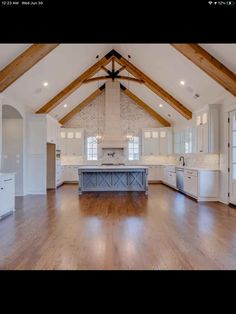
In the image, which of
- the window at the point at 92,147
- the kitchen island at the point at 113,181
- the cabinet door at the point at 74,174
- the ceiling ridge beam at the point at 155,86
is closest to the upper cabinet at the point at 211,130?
the ceiling ridge beam at the point at 155,86

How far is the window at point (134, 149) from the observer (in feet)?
39.3

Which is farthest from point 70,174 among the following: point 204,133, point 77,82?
point 204,133

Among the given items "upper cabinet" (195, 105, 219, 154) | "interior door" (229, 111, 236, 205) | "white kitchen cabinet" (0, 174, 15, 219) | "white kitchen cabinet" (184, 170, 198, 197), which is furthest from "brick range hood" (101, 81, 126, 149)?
"white kitchen cabinet" (0, 174, 15, 219)

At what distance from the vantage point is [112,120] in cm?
1097

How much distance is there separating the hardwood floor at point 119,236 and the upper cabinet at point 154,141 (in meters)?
5.10

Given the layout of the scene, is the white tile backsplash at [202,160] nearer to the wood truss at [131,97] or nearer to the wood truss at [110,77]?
the wood truss at [110,77]

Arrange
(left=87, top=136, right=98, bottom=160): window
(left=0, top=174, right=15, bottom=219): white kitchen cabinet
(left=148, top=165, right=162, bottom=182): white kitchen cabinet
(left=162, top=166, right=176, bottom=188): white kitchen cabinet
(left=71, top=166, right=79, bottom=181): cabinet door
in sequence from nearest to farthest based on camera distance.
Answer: (left=0, top=174, right=15, bottom=219): white kitchen cabinet < (left=162, top=166, right=176, bottom=188): white kitchen cabinet < (left=71, top=166, right=79, bottom=181): cabinet door < (left=148, top=165, right=162, bottom=182): white kitchen cabinet < (left=87, top=136, right=98, bottom=160): window

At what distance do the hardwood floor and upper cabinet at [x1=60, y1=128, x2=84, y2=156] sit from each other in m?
4.98

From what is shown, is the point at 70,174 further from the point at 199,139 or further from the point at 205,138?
the point at 205,138

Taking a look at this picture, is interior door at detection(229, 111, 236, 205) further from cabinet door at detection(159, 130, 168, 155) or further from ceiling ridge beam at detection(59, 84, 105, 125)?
ceiling ridge beam at detection(59, 84, 105, 125)

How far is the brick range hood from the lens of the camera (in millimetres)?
10805

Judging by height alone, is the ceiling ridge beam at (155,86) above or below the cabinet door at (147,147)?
above
